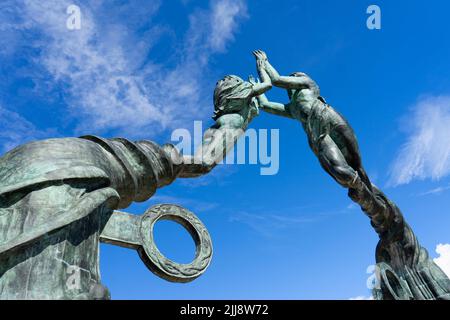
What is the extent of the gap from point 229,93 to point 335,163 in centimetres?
180

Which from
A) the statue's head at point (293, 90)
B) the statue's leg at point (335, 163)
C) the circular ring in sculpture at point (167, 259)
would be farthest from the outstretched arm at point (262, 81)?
the circular ring in sculpture at point (167, 259)

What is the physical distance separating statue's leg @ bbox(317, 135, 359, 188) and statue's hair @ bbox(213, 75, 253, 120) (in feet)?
4.73

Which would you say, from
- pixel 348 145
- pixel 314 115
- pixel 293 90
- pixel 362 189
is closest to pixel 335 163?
pixel 348 145

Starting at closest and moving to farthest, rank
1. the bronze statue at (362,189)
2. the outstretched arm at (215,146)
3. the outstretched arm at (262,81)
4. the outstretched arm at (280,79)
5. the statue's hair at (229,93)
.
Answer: the outstretched arm at (215,146) → the statue's hair at (229,93) → the outstretched arm at (262,81) → the bronze statue at (362,189) → the outstretched arm at (280,79)

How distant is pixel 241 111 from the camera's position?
5.61 metres

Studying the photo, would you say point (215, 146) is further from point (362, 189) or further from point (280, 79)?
point (362, 189)

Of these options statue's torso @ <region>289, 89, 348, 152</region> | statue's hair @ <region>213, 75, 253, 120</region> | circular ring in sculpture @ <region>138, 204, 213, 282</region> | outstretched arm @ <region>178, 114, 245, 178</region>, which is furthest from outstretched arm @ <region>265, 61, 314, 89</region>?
circular ring in sculpture @ <region>138, 204, 213, 282</region>

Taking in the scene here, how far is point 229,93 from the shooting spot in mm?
5602

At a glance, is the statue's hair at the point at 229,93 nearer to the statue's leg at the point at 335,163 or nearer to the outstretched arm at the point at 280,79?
the outstretched arm at the point at 280,79

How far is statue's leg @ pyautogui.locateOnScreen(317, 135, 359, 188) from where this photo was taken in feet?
20.0

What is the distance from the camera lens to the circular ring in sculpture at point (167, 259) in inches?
160

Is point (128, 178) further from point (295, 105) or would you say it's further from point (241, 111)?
point (295, 105)

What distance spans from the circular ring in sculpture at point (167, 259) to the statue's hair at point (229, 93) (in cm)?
160
